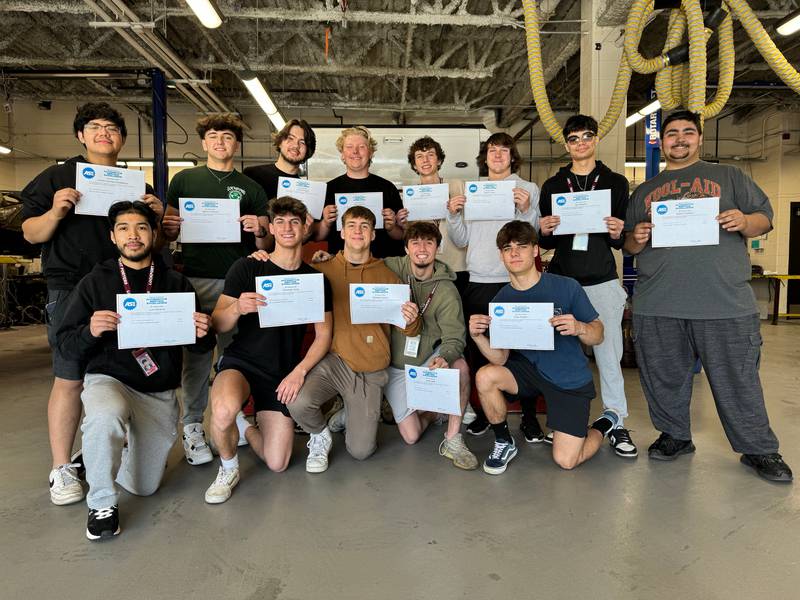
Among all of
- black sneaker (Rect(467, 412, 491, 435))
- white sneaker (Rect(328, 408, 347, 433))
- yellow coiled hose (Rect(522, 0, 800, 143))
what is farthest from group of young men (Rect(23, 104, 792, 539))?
yellow coiled hose (Rect(522, 0, 800, 143))

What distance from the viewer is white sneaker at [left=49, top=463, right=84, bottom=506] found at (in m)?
2.36

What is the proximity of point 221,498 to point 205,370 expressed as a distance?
816 millimetres

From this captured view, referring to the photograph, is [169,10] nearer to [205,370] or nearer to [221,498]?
[205,370]

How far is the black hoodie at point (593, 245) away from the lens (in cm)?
294

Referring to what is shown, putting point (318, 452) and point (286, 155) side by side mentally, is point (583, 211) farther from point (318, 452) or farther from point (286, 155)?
point (318, 452)

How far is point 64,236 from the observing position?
7.94 ft

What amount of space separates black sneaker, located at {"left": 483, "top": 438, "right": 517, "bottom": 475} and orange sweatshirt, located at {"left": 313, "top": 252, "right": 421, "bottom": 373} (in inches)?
30.9

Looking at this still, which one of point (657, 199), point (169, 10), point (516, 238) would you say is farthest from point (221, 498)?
point (169, 10)

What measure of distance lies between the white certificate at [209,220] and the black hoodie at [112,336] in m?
0.39

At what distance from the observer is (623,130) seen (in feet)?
20.1

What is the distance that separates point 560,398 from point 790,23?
5.97 m

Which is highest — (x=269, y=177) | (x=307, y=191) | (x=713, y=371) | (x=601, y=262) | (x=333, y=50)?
(x=333, y=50)

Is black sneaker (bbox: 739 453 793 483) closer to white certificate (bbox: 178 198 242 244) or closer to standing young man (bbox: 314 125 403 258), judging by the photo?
standing young man (bbox: 314 125 403 258)

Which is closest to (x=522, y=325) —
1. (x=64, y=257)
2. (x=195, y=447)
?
(x=195, y=447)
